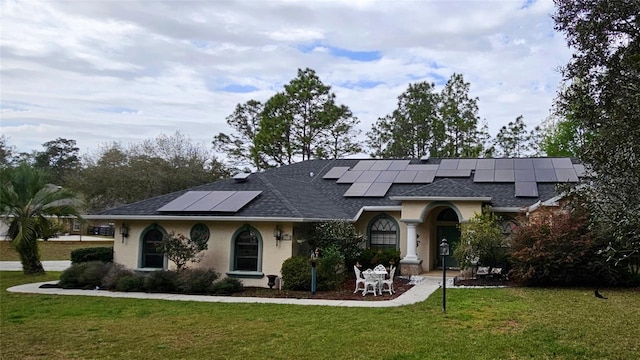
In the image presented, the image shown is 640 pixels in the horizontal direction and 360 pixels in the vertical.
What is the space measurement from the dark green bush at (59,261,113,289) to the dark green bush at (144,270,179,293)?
1.81 m

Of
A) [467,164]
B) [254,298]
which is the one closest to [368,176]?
[467,164]

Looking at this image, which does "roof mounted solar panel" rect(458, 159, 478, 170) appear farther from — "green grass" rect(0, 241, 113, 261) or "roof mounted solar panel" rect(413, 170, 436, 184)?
"green grass" rect(0, 241, 113, 261)

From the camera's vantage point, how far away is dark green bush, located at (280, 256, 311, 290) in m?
15.5

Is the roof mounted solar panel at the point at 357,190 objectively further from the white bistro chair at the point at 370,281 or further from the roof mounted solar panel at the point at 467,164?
the white bistro chair at the point at 370,281

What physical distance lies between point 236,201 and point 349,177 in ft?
26.9

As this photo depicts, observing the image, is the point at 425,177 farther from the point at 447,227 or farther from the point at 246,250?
the point at 246,250

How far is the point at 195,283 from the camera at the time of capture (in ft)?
49.6

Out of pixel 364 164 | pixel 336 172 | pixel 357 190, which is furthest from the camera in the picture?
pixel 364 164

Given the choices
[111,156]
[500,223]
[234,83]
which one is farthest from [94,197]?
[500,223]

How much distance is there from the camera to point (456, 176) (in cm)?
2311

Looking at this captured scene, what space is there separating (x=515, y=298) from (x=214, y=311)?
772cm

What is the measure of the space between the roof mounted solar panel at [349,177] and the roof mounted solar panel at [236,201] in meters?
6.52

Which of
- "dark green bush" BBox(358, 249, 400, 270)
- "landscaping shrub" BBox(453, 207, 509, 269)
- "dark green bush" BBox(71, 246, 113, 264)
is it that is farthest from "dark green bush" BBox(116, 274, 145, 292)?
"landscaping shrub" BBox(453, 207, 509, 269)

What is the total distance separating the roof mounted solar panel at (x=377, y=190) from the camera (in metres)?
21.6
